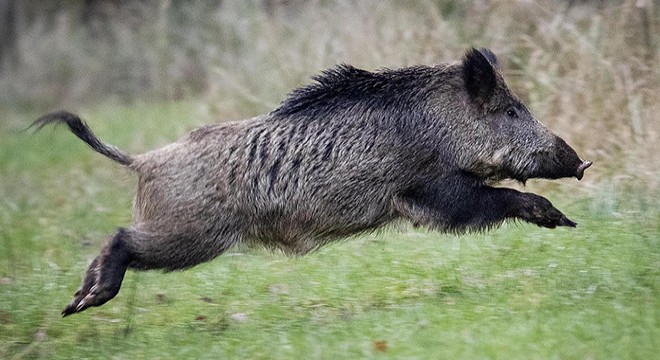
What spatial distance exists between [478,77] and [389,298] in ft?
4.36

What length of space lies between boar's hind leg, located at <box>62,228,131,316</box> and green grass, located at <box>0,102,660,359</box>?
277 mm

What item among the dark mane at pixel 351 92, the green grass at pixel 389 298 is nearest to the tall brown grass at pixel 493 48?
the green grass at pixel 389 298

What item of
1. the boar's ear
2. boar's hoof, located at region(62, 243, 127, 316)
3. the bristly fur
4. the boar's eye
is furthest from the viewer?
the boar's eye

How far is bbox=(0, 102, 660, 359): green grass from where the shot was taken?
15.3 feet

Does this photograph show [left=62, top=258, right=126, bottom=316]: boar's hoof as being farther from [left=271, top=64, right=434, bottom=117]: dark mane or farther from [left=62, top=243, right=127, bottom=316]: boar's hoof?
[left=271, top=64, right=434, bottom=117]: dark mane

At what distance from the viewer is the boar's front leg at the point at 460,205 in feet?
18.2

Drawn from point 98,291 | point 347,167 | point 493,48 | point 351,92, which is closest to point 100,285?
point 98,291

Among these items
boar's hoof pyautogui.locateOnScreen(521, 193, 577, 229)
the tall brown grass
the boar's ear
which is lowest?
boar's hoof pyautogui.locateOnScreen(521, 193, 577, 229)

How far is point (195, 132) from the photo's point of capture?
5.77 m

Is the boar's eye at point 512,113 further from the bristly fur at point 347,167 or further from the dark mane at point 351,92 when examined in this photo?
the dark mane at point 351,92

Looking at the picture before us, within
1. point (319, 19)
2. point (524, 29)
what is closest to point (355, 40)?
point (319, 19)

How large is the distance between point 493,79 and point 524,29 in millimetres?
3418

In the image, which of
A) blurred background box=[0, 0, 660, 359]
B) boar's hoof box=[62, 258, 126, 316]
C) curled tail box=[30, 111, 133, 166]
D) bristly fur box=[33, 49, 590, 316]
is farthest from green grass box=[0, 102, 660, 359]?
curled tail box=[30, 111, 133, 166]

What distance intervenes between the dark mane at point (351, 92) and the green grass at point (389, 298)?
0.78 m
